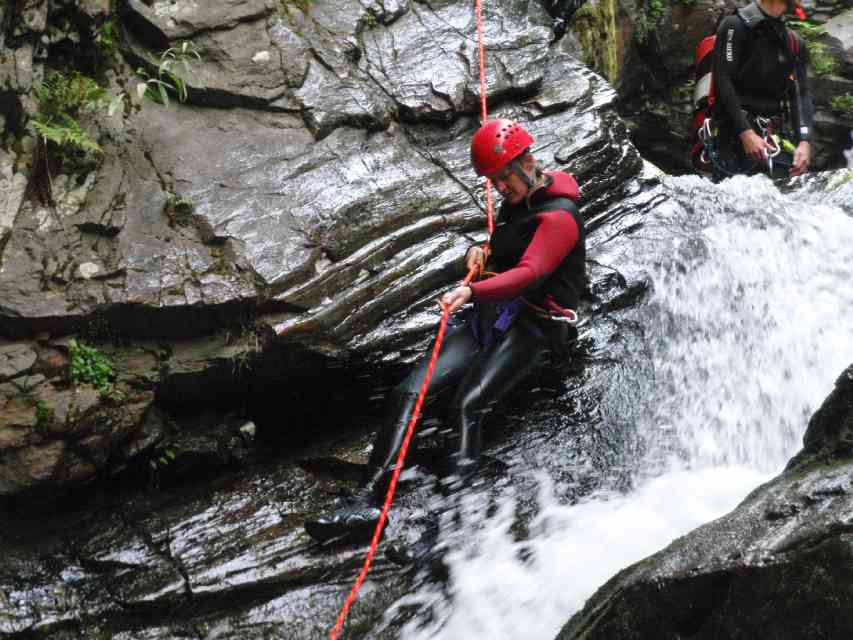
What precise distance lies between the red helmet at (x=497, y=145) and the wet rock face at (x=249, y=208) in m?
1.63

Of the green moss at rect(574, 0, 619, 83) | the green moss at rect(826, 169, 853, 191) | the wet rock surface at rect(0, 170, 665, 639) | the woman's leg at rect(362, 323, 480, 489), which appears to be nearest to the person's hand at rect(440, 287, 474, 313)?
the woman's leg at rect(362, 323, 480, 489)

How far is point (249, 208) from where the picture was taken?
6.42 meters

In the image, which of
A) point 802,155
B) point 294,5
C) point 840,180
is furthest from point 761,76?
point 294,5

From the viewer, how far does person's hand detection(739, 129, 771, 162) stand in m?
7.95

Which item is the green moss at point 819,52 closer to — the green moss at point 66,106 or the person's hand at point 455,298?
the person's hand at point 455,298

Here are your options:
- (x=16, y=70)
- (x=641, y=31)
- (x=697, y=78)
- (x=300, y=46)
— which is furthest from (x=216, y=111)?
(x=641, y=31)

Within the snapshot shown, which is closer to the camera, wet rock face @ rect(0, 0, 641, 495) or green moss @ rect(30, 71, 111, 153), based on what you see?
wet rock face @ rect(0, 0, 641, 495)

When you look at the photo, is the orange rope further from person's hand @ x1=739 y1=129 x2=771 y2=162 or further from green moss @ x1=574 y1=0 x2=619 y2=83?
green moss @ x1=574 y1=0 x2=619 y2=83

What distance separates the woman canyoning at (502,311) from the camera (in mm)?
5039

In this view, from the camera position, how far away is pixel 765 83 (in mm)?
8117

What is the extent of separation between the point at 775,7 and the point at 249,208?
5448 mm

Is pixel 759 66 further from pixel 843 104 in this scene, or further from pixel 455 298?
pixel 843 104

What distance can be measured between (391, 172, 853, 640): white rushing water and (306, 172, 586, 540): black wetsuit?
0.67 meters

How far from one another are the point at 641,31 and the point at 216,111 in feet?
28.1
